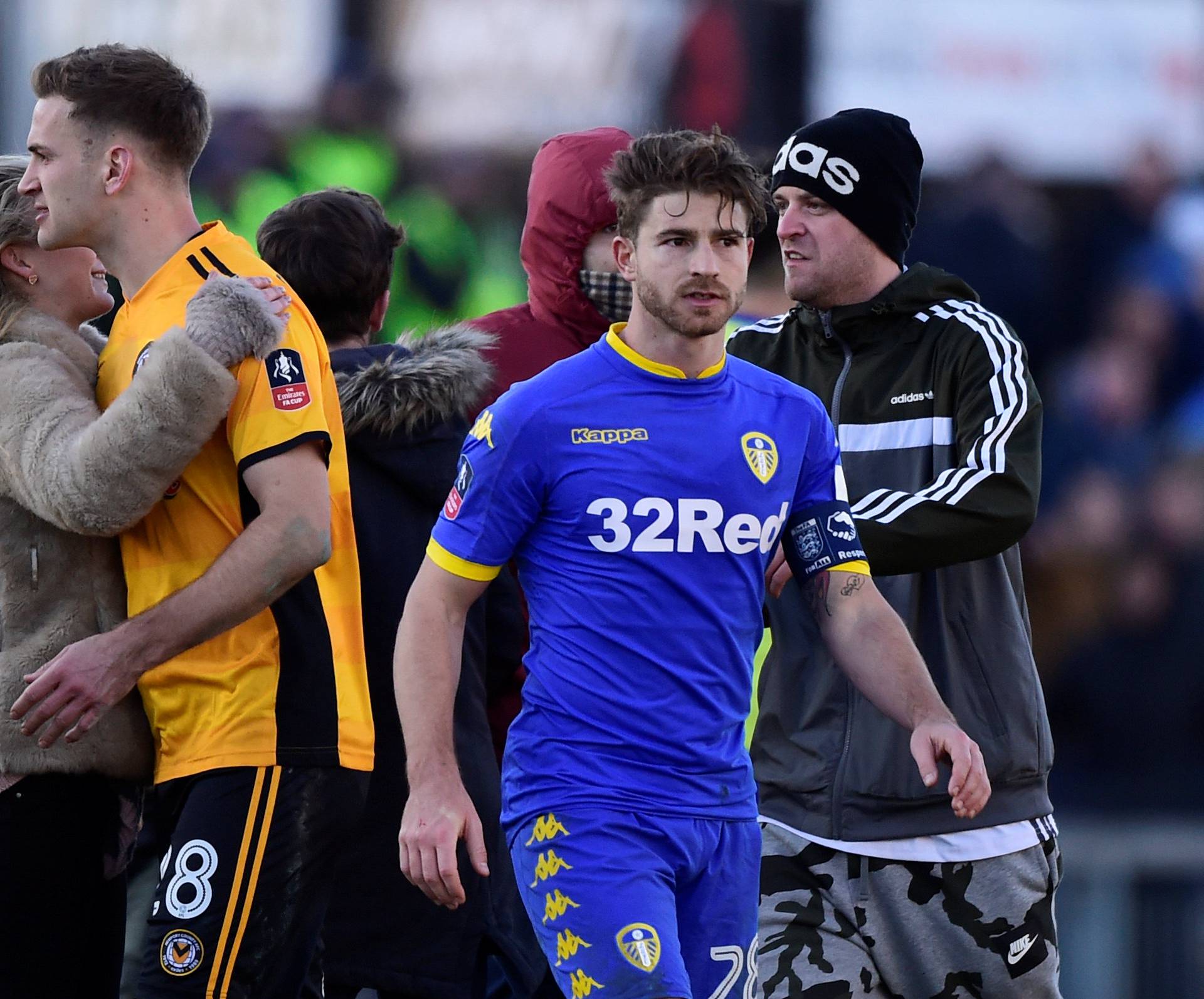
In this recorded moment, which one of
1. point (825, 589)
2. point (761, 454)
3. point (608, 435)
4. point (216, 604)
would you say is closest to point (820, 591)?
point (825, 589)

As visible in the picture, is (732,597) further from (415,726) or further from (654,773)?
(415,726)

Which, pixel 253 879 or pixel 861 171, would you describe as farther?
pixel 861 171

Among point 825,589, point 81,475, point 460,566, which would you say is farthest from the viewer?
point 825,589

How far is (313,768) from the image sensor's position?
3693 millimetres

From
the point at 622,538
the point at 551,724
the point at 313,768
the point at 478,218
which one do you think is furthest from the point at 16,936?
the point at 478,218

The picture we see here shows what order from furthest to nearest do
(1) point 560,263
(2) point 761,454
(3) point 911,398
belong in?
1. (1) point 560,263
2. (3) point 911,398
3. (2) point 761,454

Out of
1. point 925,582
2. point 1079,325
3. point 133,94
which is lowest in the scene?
point 1079,325

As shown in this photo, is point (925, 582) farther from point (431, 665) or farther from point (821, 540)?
point (431, 665)

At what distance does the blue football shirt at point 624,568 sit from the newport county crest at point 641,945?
0.73ft

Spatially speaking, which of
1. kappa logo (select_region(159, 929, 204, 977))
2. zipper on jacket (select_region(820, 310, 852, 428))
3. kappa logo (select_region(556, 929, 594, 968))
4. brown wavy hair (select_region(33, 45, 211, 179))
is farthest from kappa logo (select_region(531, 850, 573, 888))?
brown wavy hair (select_region(33, 45, 211, 179))

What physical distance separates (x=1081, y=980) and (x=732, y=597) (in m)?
6.57

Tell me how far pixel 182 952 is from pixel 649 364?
132 cm

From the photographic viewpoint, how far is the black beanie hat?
4.55 m

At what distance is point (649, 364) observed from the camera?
151 inches
